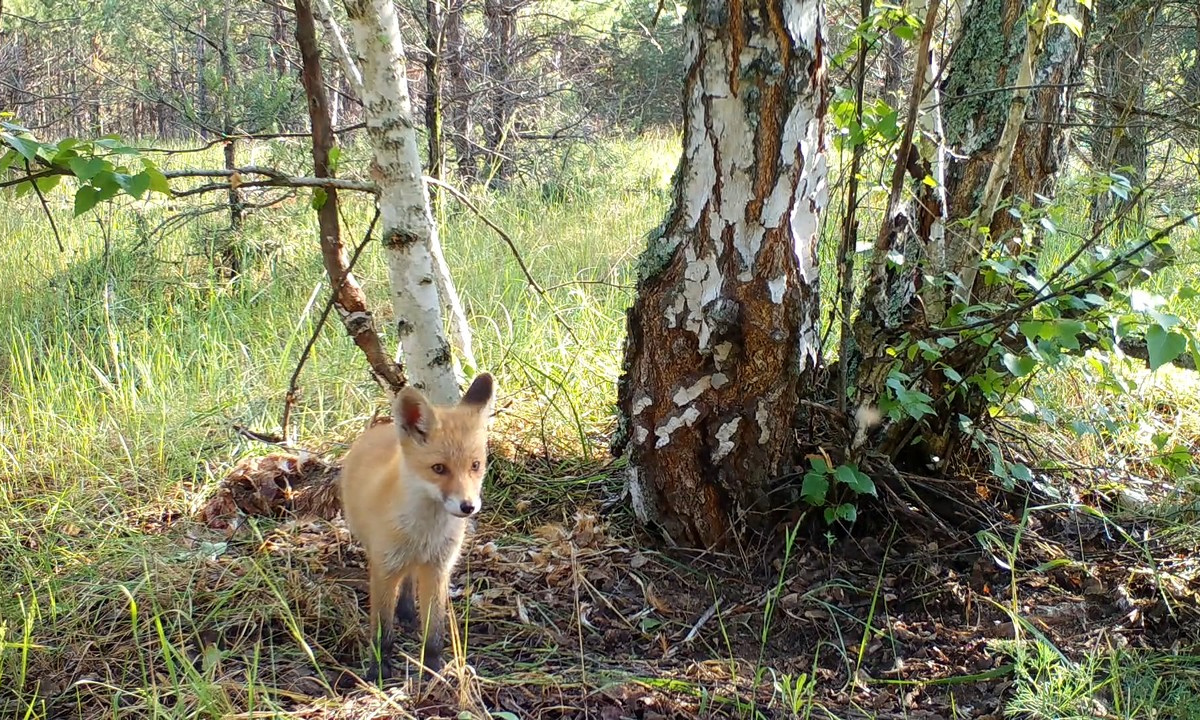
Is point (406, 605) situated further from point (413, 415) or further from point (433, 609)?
point (413, 415)

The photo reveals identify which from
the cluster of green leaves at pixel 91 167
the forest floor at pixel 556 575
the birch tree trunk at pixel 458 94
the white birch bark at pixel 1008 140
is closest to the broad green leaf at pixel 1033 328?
the forest floor at pixel 556 575

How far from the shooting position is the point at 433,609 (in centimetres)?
272

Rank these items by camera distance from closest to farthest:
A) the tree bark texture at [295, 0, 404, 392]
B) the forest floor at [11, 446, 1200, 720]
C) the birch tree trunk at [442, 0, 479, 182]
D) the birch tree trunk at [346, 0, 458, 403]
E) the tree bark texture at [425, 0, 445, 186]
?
1. the forest floor at [11, 446, 1200, 720]
2. the birch tree trunk at [346, 0, 458, 403]
3. the tree bark texture at [295, 0, 404, 392]
4. the tree bark texture at [425, 0, 445, 186]
5. the birch tree trunk at [442, 0, 479, 182]

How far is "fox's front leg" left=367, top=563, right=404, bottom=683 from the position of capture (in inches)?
103

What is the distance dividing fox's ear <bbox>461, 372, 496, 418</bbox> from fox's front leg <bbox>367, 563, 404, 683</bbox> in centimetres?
60

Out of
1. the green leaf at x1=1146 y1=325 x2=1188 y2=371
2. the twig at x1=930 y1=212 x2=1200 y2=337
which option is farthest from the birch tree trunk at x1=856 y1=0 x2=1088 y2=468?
the green leaf at x1=1146 y1=325 x2=1188 y2=371

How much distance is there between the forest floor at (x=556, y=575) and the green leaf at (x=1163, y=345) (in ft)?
0.61

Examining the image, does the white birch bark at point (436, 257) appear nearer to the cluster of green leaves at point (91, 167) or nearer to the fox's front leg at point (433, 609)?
the cluster of green leaves at point (91, 167)

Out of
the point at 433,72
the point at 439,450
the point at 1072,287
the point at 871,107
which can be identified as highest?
the point at 433,72

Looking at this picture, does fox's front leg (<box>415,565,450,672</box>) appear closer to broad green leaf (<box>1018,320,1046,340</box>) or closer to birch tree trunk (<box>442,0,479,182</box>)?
broad green leaf (<box>1018,320,1046,340</box>)

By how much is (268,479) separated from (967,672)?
2797 millimetres

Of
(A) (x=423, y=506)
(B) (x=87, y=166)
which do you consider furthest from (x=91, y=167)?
(A) (x=423, y=506)

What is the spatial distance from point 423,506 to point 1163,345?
2.12 meters

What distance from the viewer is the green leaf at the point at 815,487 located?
291cm
